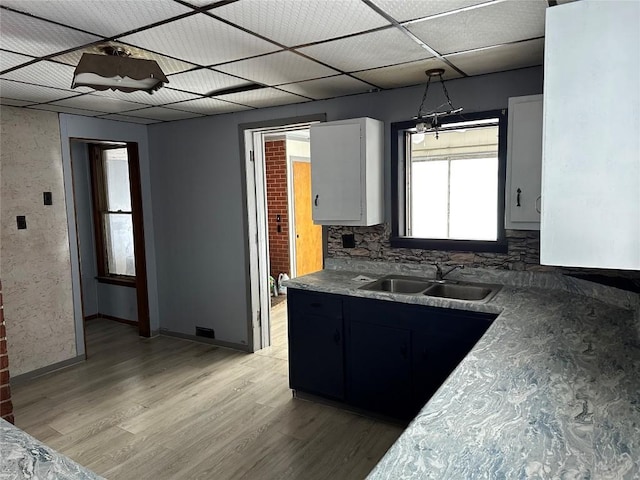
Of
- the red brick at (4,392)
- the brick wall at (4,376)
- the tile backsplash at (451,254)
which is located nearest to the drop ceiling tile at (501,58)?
the tile backsplash at (451,254)

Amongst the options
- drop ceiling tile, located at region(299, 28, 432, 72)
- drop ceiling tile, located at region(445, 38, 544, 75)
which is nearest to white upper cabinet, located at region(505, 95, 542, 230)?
drop ceiling tile, located at region(445, 38, 544, 75)

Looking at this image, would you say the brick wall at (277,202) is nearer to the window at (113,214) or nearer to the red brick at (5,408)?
the window at (113,214)

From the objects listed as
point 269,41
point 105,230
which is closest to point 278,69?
point 269,41

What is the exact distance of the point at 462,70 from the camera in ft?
9.36

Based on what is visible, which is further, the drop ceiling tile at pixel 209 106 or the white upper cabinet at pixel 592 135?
the drop ceiling tile at pixel 209 106

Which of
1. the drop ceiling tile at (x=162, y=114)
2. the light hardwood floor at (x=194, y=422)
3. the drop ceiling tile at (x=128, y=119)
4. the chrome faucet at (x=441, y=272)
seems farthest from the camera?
the drop ceiling tile at (x=128, y=119)

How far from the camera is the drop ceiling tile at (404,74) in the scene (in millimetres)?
2688

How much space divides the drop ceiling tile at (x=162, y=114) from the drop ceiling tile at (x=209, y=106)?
5.7 inches

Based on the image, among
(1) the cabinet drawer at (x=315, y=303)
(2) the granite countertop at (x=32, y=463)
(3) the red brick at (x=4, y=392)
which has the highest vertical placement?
(2) the granite countertop at (x=32, y=463)

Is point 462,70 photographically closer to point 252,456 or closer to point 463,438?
point 463,438

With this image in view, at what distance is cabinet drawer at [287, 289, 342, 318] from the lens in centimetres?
300

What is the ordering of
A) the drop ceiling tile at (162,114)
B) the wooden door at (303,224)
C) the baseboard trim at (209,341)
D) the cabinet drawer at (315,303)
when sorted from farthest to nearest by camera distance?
1. the wooden door at (303,224)
2. the baseboard trim at (209,341)
3. the drop ceiling tile at (162,114)
4. the cabinet drawer at (315,303)

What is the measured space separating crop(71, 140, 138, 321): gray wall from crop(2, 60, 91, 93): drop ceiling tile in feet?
8.86

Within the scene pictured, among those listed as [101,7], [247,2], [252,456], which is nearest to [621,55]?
[247,2]
